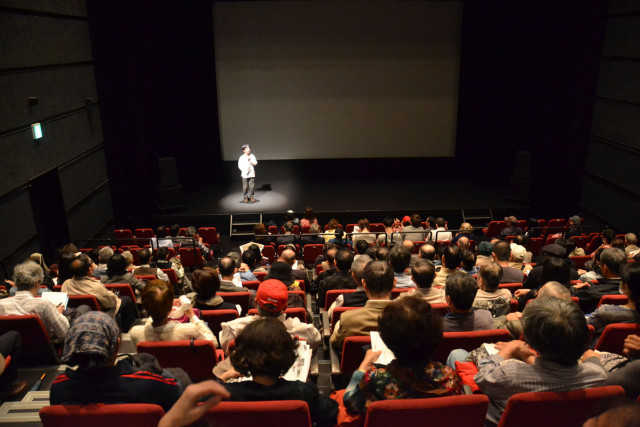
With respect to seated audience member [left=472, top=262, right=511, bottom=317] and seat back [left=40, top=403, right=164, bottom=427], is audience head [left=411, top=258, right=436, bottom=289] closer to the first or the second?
seated audience member [left=472, top=262, right=511, bottom=317]

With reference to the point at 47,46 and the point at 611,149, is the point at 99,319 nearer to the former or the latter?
the point at 47,46

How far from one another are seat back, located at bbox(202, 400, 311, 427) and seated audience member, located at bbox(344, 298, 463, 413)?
1.00 feet

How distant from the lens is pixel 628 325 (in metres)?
3.02

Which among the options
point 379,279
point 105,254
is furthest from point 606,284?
point 105,254

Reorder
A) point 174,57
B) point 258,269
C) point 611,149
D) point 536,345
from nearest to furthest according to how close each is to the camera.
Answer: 1. point 536,345
2. point 258,269
3. point 611,149
4. point 174,57

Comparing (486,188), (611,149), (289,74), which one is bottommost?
(486,188)

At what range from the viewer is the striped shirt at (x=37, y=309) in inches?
140

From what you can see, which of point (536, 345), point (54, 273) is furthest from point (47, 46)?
point (536, 345)

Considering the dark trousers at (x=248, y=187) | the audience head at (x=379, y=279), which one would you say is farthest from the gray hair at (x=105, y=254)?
the dark trousers at (x=248, y=187)

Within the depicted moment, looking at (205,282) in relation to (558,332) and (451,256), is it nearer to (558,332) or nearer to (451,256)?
(451,256)

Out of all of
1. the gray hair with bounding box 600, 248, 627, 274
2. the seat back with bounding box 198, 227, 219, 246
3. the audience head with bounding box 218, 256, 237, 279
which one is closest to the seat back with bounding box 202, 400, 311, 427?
the audience head with bounding box 218, 256, 237, 279

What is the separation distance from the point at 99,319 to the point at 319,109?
1088 cm

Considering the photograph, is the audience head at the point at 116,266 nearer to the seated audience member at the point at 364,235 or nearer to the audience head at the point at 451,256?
the audience head at the point at 451,256

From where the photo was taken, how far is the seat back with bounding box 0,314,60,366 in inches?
133
